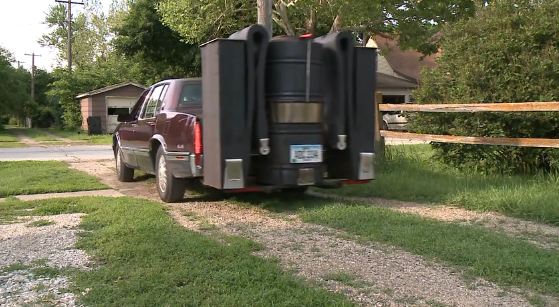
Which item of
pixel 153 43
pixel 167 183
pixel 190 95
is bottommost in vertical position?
pixel 167 183

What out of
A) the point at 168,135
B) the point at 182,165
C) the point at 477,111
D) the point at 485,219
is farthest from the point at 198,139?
the point at 477,111

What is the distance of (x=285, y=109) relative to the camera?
6637 mm

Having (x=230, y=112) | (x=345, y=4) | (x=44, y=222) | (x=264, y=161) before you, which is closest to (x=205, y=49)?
(x=230, y=112)

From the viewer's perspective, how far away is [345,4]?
53.9 feet

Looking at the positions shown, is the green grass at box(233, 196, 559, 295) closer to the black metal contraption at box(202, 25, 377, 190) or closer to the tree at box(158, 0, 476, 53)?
the black metal contraption at box(202, 25, 377, 190)

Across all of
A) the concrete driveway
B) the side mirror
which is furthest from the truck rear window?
the concrete driveway

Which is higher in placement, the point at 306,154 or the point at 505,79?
the point at 505,79

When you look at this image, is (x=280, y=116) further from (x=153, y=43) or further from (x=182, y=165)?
(x=153, y=43)

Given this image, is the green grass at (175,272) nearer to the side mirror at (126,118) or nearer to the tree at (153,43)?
the side mirror at (126,118)

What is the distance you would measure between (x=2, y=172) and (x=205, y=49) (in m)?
7.22

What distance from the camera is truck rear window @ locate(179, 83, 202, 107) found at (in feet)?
26.8

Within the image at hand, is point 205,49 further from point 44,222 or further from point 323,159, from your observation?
point 44,222

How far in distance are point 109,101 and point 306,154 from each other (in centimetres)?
2787

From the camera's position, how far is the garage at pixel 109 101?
32125 millimetres
